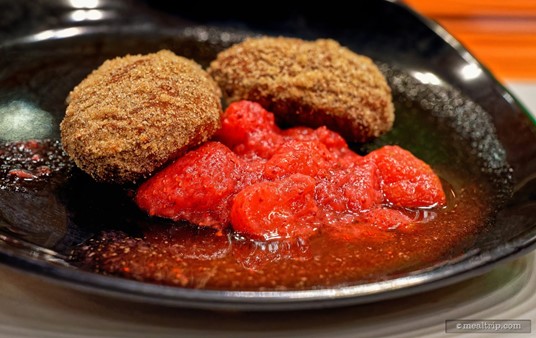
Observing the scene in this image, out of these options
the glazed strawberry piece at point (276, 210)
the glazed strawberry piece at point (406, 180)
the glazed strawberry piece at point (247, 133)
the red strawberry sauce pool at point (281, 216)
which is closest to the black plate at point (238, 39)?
the red strawberry sauce pool at point (281, 216)

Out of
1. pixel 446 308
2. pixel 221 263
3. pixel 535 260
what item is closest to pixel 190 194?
pixel 221 263

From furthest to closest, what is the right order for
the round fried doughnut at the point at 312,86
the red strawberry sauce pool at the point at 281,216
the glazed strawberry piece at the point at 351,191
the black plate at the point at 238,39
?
the round fried doughnut at the point at 312,86
the glazed strawberry piece at the point at 351,191
the red strawberry sauce pool at the point at 281,216
the black plate at the point at 238,39

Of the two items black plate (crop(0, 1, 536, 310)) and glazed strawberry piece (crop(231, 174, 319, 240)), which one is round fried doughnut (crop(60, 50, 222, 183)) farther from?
glazed strawberry piece (crop(231, 174, 319, 240))

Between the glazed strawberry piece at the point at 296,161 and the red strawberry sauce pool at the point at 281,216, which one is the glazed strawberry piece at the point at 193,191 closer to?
the red strawberry sauce pool at the point at 281,216

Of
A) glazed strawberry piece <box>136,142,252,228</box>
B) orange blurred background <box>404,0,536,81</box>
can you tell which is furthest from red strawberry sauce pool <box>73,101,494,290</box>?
orange blurred background <box>404,0,536,81</box>

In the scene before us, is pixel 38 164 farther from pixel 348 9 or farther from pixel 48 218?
pixel 348 9

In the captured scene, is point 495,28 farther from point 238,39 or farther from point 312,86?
point 312,86

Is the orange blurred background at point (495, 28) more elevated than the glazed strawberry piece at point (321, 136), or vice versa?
the orange blurred background at point (495, 28)
